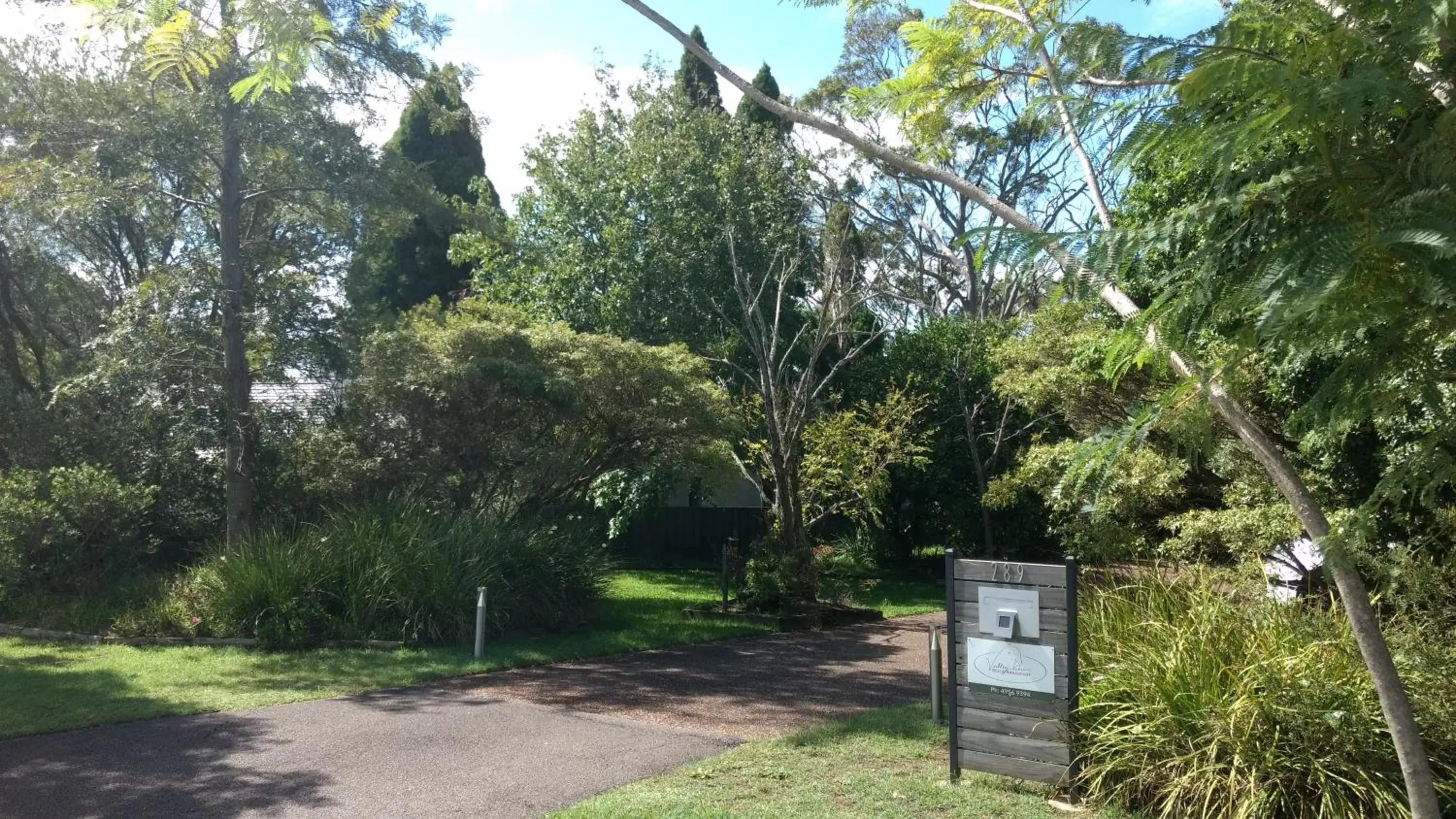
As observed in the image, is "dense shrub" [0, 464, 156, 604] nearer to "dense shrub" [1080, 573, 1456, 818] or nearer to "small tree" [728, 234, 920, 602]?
"small tree" [728, 234, 920, 602]

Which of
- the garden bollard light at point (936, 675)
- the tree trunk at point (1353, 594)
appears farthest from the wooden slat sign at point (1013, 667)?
the tree trunk at point (1353, 594)

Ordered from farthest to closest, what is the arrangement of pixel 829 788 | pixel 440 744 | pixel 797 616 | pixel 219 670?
pixel 797 616 < pixel 219 670 < pixel 440 744 < pixel 829 788

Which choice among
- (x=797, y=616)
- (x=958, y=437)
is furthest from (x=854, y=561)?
(x=797, y=616)

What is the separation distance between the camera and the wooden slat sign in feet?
23.1

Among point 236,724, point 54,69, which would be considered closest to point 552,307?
point 54,69

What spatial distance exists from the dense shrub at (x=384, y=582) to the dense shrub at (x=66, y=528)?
1331mm

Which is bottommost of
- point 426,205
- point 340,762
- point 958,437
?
point 340,762

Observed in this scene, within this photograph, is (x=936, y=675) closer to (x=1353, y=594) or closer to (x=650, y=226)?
(x=1353, y=594)

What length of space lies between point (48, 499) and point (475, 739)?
9455mm

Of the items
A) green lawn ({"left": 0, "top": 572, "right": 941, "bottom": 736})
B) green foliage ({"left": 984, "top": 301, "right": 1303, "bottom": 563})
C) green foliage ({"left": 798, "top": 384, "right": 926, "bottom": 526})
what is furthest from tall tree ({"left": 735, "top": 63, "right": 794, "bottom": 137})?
green lawn ({"left": 0, "top": 572, "right": 941, "bottom": 736})

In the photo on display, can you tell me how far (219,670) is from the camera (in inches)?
458

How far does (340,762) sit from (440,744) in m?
0.76

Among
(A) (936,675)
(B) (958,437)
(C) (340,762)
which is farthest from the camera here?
(B) (958,437)

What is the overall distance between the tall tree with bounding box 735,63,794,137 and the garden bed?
45.3 feet
